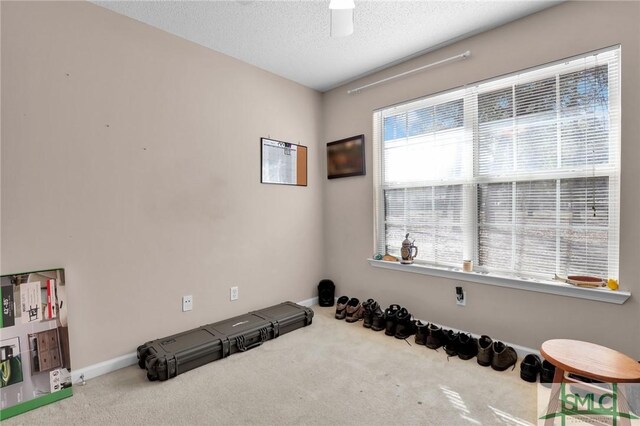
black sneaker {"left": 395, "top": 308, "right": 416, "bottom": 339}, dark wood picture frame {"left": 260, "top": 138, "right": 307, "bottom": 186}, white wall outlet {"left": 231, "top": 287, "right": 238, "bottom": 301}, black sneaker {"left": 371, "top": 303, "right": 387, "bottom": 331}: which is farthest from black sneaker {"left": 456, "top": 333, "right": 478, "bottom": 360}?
dark wood picture frame {"left": 260, "top": 138, "right": 307, "bottom": 186}

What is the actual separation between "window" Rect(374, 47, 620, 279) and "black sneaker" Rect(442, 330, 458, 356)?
606 millimetres

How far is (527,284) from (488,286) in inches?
11.2

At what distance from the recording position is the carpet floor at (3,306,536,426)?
1.66 meters

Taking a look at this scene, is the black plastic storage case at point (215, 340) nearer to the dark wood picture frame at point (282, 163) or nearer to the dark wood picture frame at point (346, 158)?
the dark wood picture frame at point (282, 163)

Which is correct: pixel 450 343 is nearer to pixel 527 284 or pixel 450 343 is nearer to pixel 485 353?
pixel 485 353

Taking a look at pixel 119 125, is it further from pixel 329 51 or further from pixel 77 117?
pixel 329 51

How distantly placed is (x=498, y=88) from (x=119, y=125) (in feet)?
9.70

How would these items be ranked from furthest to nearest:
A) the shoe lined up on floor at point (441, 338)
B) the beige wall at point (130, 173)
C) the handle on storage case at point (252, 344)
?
1. the handle on storage case at point (252, 344)
2. the shoe lined up on floor at point (441, 338)
3. the beige wall at point (130, 173)

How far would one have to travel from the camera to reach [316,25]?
2.34 m

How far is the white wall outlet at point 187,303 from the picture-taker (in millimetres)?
2539

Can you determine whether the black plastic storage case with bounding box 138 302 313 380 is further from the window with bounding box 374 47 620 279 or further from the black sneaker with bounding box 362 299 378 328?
the window with bounding box 374 47 620 279

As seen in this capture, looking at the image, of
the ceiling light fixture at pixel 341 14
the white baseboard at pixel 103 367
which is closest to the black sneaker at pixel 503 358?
the ceiling light fixture at pixel 341 14

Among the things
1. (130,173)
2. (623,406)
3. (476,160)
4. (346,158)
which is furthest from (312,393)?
(346,158)

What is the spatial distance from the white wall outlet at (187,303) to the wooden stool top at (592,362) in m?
2.51
